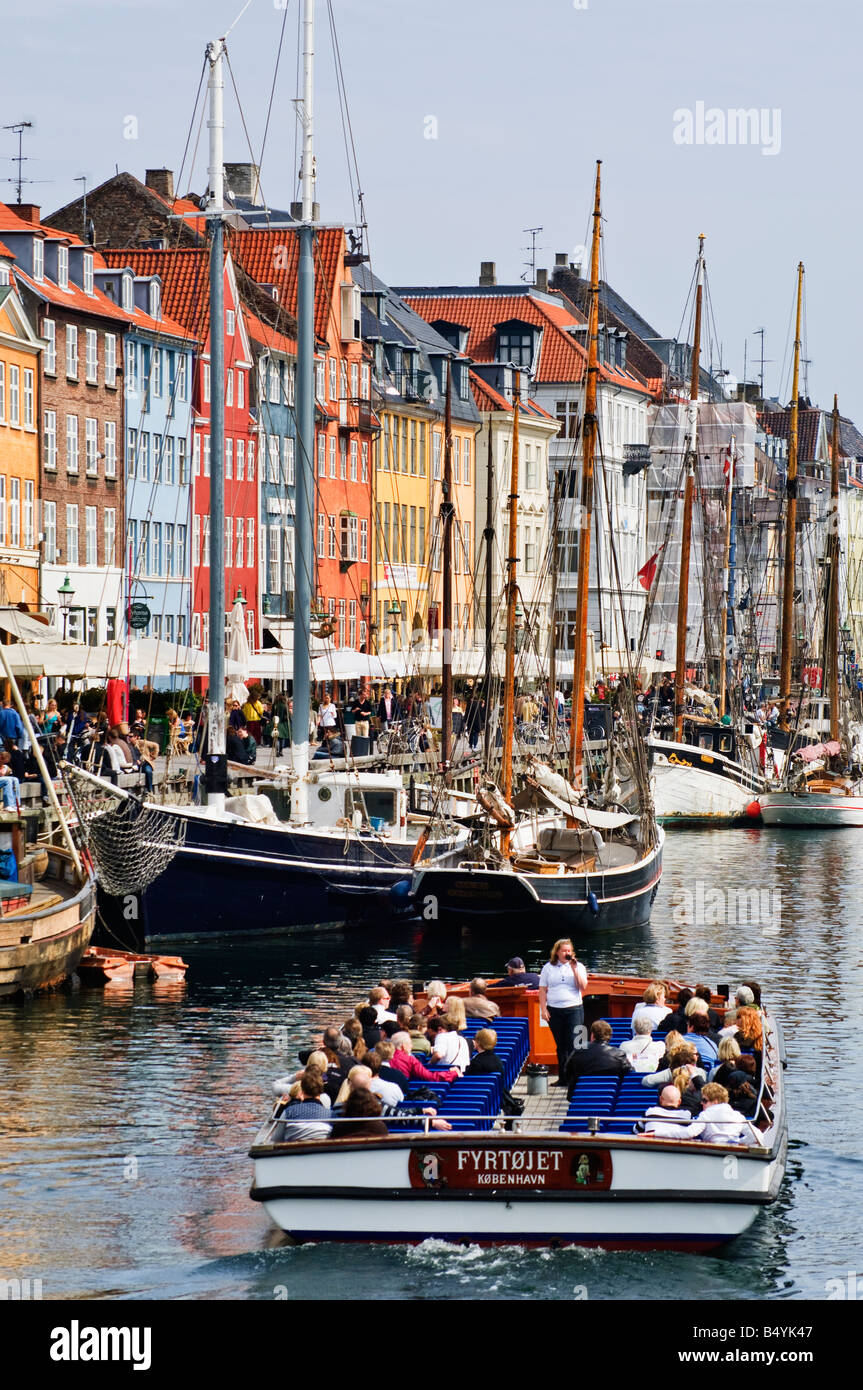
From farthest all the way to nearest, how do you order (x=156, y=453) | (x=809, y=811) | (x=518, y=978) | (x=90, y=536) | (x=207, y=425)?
(x=207, y=425) < (x=156, y=453) < (x=90, y=536) < (x=809, y=811) < (x=518, y=978)

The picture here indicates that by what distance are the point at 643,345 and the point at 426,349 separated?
132 ft

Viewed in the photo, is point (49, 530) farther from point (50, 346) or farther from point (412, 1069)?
point (412, 1069)

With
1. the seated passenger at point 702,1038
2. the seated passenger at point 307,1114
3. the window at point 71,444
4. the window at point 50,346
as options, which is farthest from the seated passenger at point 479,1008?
the window at point 71,444

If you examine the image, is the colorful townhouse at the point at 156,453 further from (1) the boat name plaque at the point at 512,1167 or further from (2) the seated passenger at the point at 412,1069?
(1) the boat name plaque at the point at 512,1167

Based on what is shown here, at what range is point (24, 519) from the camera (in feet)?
228

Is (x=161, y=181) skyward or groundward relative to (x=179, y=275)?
skyward

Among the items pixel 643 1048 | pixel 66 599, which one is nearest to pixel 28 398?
pixel 66 599

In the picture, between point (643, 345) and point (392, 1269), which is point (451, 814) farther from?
point (643, 345)

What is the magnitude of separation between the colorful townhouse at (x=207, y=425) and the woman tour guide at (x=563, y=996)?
57.0 m

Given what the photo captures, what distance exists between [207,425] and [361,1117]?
6556 centimetres

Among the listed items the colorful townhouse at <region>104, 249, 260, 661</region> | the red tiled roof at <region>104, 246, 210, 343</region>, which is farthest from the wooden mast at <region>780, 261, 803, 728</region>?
the red tiled roof at <region>104, 246, 210, 343</region>

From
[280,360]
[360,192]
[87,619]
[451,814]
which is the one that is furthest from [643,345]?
[360,192]

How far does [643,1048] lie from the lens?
23.1m
